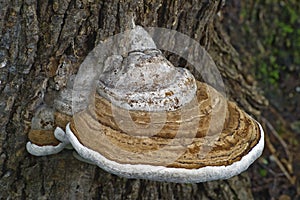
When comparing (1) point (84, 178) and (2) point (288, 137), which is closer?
(1) point (84, 178)

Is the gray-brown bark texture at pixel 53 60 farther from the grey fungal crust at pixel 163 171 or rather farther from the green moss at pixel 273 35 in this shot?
the green moss at pixel 273 35

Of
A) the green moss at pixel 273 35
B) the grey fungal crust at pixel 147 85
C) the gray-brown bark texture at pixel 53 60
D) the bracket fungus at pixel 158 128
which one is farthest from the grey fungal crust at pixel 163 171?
the green moss at pixel 273 35

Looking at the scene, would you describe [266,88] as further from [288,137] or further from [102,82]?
[102,82]

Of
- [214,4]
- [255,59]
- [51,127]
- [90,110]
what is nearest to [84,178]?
[51,127]

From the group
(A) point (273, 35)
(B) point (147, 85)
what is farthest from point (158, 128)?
(A) point (273, 35)

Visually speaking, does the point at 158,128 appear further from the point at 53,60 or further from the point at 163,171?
the point at 53,60

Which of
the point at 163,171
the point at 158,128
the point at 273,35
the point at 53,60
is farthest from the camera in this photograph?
the point at 273,35

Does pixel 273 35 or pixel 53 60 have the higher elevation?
pixel 53 60
